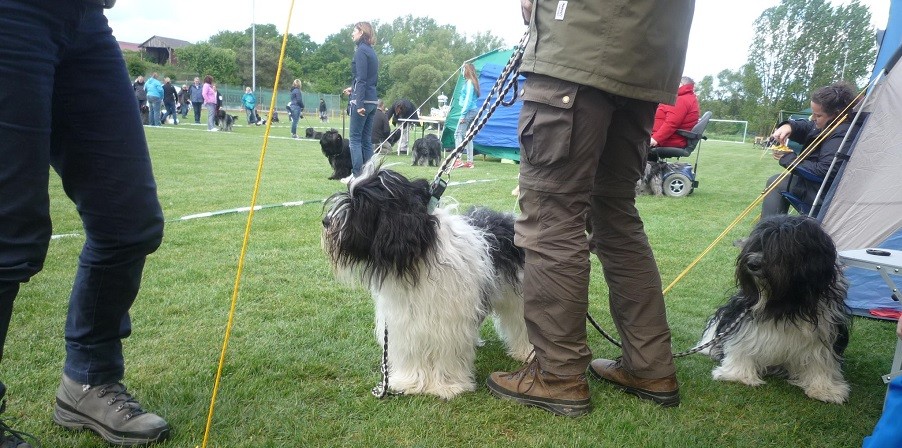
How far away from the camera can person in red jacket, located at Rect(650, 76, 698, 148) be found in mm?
8625

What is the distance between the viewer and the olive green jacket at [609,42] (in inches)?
78.7

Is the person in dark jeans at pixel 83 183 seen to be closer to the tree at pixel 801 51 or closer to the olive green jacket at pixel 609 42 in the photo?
the olive green jacket at pixel 609 42

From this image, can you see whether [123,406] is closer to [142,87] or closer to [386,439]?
[386,439]

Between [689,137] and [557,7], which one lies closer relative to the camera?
[557,7]

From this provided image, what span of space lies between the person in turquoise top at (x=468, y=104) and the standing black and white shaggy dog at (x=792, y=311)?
1028 centimetres

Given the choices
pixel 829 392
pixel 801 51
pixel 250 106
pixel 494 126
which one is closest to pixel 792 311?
pixel 829 392

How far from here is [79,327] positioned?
1975mm

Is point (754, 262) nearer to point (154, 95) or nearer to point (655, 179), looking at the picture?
point (655, 179)

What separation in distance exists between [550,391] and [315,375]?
1034 millimetres

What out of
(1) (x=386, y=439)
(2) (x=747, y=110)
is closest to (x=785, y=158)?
(1) (x=386, y=439)

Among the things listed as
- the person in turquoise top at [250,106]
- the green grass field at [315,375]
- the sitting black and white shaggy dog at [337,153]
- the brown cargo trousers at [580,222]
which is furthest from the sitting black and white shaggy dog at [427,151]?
the person in turquoise top at [250,106]

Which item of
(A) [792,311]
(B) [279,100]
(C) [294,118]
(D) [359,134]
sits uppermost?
(B) [279,100]

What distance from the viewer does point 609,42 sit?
2.01 m

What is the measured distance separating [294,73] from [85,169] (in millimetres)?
55220
